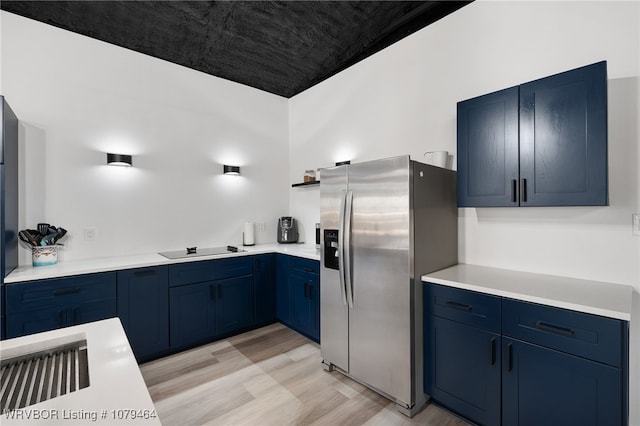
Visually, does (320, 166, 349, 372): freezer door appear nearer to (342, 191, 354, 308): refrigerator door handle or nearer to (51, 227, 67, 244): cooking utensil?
(342, 191, 354, 308): refrigerator door handle

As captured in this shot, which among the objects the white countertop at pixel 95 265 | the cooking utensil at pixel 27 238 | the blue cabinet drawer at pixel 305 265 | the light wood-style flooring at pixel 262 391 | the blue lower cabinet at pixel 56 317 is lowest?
the light wood-style flooring at pixel 262 391

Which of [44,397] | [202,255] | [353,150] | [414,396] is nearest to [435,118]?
[353,150]

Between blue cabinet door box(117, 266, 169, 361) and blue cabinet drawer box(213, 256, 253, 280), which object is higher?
blue cabinet drawer box(213, 256, 253, 280)

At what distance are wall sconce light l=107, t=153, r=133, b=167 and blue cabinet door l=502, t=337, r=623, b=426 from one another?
3431 mm

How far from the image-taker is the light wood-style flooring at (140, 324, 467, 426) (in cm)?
203

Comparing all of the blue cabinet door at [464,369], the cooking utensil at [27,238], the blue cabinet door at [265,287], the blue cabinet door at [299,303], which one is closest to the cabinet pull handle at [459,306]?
the blue cabinet door at [464,369]

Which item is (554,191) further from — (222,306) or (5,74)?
(5,74)

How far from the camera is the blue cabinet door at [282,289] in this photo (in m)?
3.36

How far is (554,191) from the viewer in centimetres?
184

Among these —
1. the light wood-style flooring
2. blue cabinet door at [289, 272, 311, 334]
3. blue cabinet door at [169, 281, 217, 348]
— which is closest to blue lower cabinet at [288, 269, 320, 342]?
blue cabinet door at [289, 272, 311, 334]

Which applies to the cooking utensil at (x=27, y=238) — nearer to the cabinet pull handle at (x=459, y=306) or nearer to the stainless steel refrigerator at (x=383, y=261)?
the stainless steel refrigerator at (x=383, y=261)

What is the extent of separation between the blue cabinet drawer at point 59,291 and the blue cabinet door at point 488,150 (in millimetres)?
2884

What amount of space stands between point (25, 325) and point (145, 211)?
1331 millimetres

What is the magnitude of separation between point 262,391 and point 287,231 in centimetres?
208
